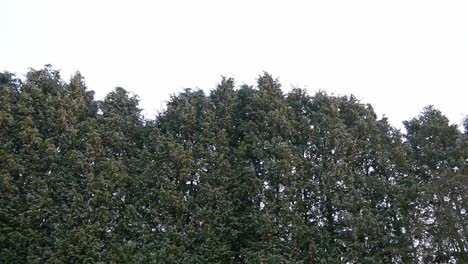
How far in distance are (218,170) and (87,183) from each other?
408 cm

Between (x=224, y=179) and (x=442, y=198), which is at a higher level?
(x=224, y=179)

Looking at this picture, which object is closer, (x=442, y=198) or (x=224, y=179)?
(x=442, y=198)

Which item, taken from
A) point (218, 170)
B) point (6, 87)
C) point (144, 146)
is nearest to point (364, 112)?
point (218, 170)

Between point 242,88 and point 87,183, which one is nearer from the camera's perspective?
point 87,183

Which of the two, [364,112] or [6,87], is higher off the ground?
[364,112]

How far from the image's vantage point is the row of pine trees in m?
14.5

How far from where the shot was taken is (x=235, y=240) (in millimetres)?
15672

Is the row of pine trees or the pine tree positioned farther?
the row of pine trees

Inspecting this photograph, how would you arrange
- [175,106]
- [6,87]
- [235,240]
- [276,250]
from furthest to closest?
[175,106] < [6,87] < [235,240] < [276,250]

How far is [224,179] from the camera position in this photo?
1628 centimetres

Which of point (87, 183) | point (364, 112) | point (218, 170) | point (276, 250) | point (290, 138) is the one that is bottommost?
point (276, 250)

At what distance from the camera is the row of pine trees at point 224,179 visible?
47.6 feet

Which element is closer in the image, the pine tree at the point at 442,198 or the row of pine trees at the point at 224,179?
the pine tree at the point at 442,198

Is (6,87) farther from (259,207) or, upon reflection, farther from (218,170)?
(259,207)
